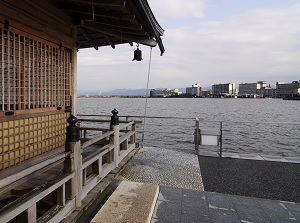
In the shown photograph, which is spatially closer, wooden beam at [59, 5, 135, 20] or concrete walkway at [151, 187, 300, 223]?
concrete walkway at [151, 187, 300, 223]

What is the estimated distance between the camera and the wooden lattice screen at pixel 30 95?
10.7ft

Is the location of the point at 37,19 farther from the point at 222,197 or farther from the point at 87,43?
the point at 222,197

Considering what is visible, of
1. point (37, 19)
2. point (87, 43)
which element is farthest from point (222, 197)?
point (87, 43)

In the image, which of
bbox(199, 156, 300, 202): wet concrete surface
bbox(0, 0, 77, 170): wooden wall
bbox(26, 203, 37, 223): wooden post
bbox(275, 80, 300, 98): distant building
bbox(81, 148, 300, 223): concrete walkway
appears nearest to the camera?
bbox(26, 203, 37, 223): wooden post

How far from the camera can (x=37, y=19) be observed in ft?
12.1

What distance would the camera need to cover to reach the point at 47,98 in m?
4.33

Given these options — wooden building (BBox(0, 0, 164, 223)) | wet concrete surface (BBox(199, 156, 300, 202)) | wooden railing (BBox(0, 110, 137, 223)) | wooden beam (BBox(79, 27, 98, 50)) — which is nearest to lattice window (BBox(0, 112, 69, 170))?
wooden building (BBox(0, 0, 164, 223))

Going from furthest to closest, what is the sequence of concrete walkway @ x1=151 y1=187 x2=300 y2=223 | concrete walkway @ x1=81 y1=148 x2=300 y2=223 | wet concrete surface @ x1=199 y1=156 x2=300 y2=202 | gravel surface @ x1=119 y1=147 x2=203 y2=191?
gravel surface @ x1=119 y1=147 x2=203 y2=191, wet concrete surface @ x1=199 y1=156 x2=300 y2=202, concrete walkway @ x1=81 y1=148 x2=300 y2=223, concrete walkway @ x1=151 y1=187 x2=300 y2=223

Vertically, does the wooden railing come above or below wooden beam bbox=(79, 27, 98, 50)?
below

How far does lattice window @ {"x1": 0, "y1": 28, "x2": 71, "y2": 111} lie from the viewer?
10.8ft

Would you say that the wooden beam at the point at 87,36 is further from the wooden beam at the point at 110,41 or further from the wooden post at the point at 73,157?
the wooden post at the point at 73,157

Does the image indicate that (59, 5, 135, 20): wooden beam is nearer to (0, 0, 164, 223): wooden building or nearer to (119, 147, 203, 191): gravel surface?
(0, 0, 164, 223): wooden building

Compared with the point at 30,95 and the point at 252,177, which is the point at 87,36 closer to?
the point at 30,95

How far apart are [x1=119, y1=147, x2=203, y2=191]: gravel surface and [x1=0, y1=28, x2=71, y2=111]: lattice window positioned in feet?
7.15
